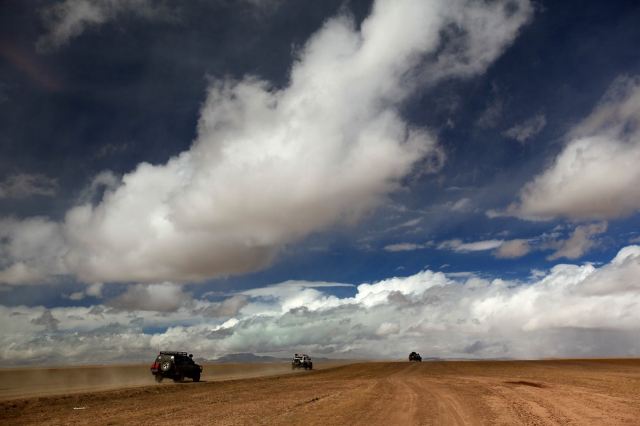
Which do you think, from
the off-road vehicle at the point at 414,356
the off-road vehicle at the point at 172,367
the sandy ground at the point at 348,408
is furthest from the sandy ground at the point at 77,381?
the off-road vehicle at the point at 414,356

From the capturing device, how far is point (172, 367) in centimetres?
4147

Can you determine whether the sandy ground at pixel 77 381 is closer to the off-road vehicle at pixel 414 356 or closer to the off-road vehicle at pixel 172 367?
the off-road vehicle at pixel 172 367

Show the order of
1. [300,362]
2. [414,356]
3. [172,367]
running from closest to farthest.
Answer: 1. [172,367]
2. [300,362]
3. [414,356]

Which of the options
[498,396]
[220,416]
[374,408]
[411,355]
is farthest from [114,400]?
[411,355]

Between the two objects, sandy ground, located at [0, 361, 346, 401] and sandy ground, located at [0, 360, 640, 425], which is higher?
sandy ground, located at [0, 361, 346, 401]

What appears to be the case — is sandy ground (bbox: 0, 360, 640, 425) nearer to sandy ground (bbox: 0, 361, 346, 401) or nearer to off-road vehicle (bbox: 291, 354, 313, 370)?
sandy ground (bbox: 0, 361, 346, 401)

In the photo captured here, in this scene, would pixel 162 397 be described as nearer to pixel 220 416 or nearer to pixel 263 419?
pixel 220 416

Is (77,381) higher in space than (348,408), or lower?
higher

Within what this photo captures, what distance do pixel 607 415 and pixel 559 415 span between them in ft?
6.60

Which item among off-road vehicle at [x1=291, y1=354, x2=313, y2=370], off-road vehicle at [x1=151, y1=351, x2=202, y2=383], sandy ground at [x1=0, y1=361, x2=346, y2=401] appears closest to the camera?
sandy ground at [x1=0, y1=361, x2=346, y2=401]

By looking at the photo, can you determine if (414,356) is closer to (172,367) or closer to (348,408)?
(172,367)

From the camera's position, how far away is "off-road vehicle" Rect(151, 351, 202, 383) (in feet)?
136

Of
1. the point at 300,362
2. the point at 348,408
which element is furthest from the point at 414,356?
the point at 348,408

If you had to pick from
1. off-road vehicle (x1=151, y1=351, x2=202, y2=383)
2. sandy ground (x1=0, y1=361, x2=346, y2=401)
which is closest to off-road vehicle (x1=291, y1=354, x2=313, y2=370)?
sandy ground (x1=0, y1=361, x2=346, y2=401)
